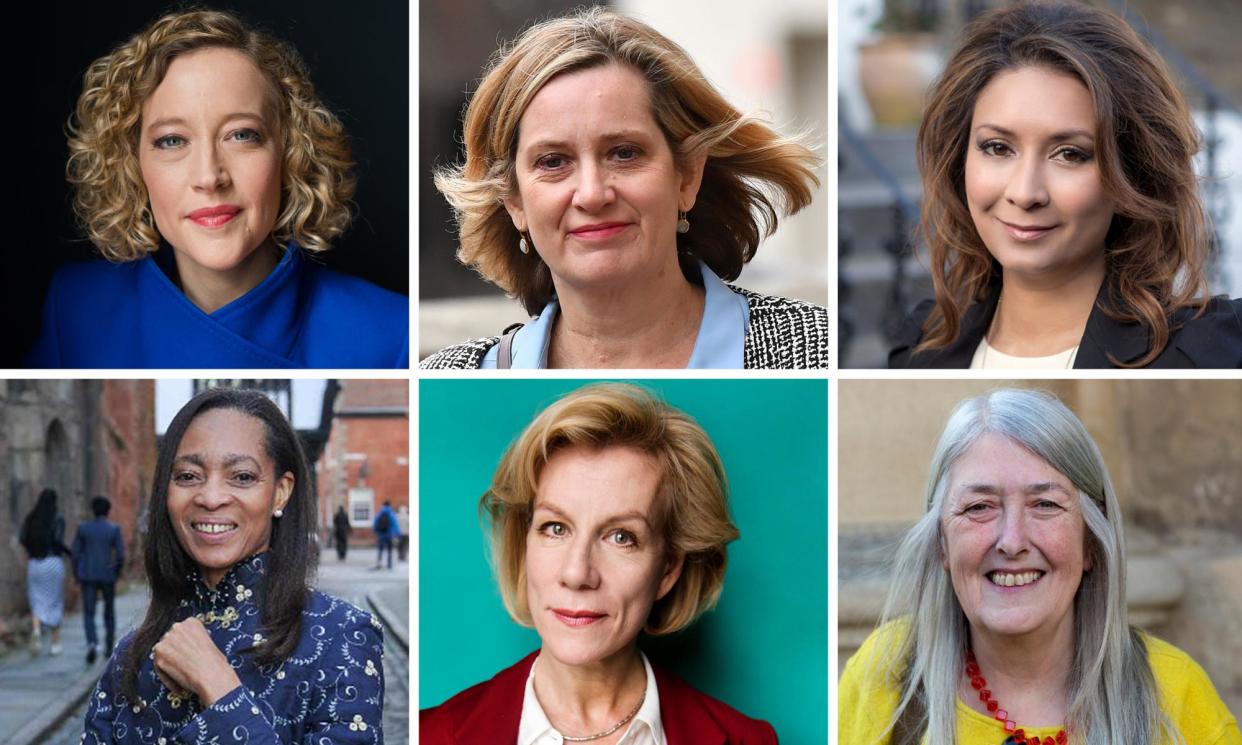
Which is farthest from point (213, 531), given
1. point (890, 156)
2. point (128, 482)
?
point (890, 156)

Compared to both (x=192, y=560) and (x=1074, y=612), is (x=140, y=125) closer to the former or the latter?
(x=192, y=560)

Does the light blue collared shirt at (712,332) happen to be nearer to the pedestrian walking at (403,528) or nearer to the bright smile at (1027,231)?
the pedestrian walking at (403,528)

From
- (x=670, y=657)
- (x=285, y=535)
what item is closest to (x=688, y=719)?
(x=670, y=657)

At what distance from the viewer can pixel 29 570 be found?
2.95m

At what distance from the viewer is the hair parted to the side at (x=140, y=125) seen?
285cm

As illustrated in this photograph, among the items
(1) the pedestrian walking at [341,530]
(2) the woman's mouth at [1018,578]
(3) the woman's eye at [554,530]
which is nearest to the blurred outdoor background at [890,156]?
(2) the woman's mouth at [1018,578]

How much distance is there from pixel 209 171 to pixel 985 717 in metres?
1.85

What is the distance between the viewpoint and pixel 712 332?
2805 millimetres

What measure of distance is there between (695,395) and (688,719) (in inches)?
24.9

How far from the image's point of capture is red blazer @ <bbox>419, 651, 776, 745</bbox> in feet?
9.14

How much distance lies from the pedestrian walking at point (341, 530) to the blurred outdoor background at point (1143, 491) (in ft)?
3.30

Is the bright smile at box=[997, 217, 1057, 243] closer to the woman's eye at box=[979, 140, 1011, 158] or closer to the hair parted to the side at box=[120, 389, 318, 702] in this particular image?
the woman's eye at box=[979, 140, 1011, 158]

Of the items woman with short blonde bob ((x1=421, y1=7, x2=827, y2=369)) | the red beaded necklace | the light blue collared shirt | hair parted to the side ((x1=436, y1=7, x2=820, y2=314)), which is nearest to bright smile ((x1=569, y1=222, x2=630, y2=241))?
woman with short blonde bob ((x1=421, y1=7, x2=827, y2=369))

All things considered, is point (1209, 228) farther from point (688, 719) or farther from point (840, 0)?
point (688, 719)
